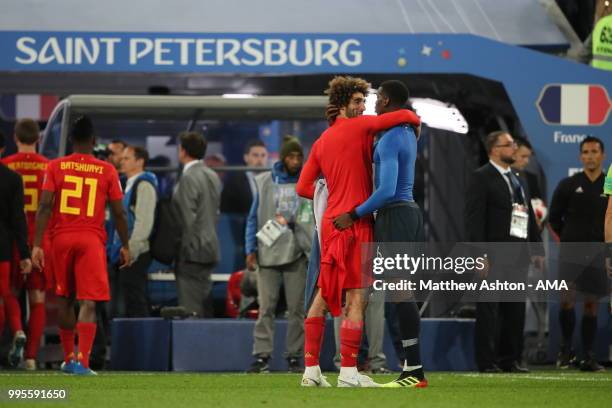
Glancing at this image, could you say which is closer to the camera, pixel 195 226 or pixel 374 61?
pixel 195 226

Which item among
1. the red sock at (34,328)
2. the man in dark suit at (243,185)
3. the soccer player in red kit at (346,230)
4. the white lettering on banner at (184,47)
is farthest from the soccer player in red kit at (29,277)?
the soccer player in red kit at (346,230)

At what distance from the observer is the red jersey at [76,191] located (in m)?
11.0

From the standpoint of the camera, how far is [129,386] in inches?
378

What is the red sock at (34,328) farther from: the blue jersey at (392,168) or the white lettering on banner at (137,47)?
the blue jersey at (392,168)

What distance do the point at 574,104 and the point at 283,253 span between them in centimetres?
347

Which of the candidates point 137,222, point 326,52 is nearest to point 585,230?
point 326,52

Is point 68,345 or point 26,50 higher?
point 26,50

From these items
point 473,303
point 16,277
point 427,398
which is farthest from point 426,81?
point 427,398

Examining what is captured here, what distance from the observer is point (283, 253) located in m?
12.3

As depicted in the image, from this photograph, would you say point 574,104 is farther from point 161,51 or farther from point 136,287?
point 136,287

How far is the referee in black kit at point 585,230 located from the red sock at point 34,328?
14.7 ft

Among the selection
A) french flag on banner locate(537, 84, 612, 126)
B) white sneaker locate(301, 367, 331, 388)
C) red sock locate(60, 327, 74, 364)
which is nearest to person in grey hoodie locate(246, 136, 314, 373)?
red sock locate(60, 327, 74, 364)

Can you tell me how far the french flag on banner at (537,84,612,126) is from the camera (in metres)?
14.0

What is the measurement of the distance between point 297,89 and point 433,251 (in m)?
3.40
